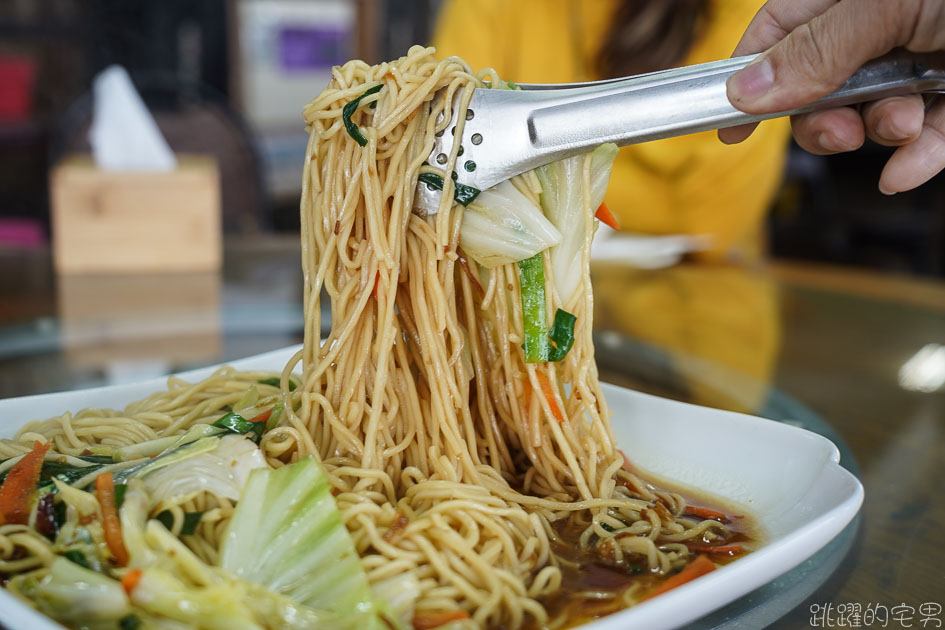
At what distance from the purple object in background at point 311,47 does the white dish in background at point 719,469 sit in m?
6.63

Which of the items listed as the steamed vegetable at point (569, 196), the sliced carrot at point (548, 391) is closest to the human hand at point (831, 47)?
the steamed vegetable at point (569, 196)

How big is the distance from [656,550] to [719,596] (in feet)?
0.91

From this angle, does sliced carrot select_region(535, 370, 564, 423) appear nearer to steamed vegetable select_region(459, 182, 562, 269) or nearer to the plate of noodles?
the plate of noodles

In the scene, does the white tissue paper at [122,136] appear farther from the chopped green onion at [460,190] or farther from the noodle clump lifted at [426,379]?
the chopped green onion at [460,190]

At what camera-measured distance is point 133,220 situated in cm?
297

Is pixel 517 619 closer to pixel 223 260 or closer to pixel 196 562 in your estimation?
pixel 196 562

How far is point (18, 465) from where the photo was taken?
1.33 metres

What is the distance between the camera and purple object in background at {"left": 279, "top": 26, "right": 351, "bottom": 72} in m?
7.87

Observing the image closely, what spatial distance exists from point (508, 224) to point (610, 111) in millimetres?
275

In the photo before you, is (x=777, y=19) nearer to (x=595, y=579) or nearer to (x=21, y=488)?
(x=595, y=579)

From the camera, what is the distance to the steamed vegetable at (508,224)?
147cm

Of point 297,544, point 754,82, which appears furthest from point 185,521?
point 754,82

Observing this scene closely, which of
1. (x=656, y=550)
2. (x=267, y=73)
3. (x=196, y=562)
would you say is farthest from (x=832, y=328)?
(x=267, y=73)

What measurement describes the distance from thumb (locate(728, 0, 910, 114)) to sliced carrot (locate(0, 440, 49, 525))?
4.32 ft
